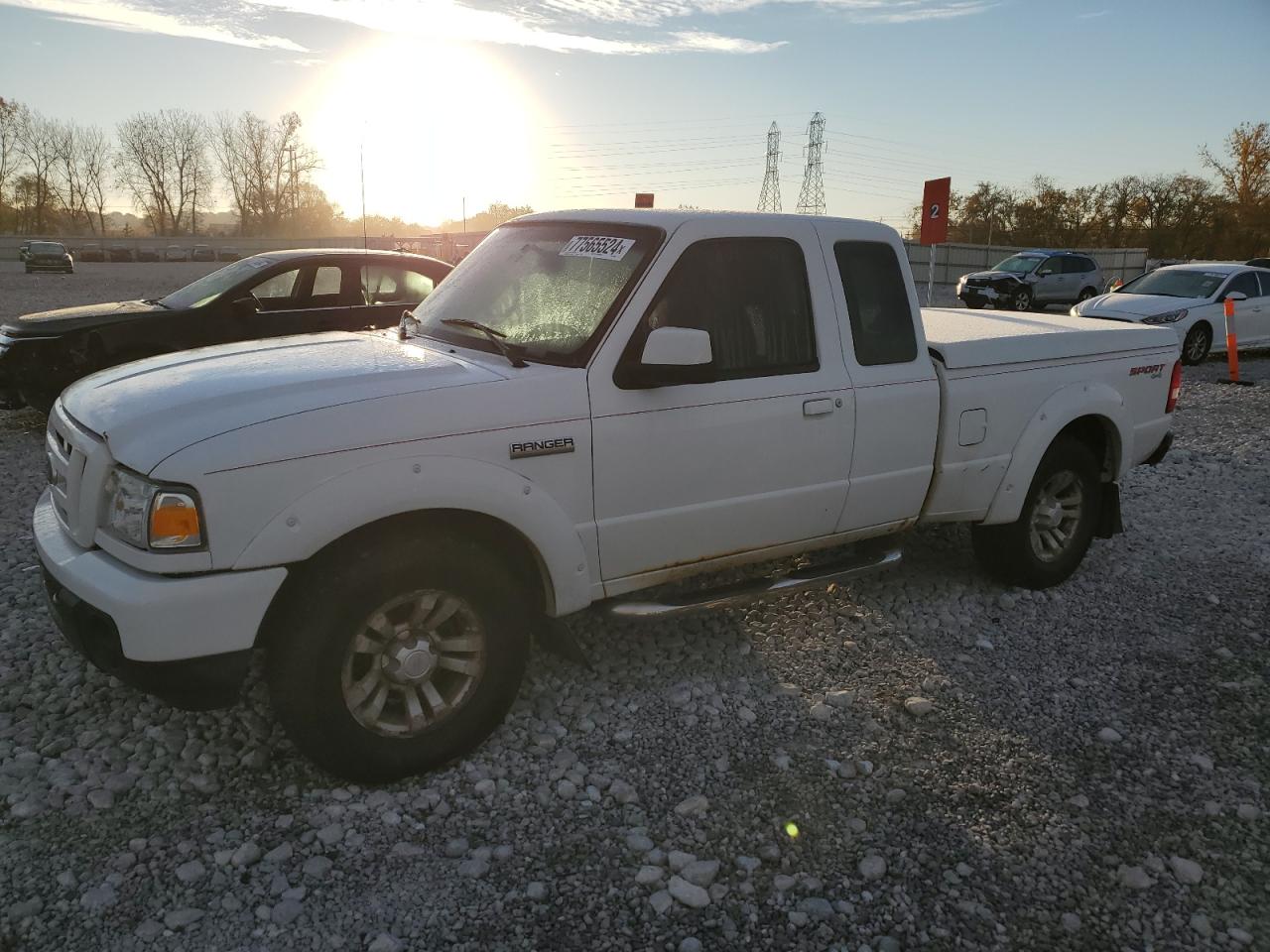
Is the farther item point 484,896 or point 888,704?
point 888,704

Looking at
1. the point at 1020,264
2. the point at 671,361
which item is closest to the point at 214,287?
the point at 671,361

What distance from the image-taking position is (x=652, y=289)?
3695 millimetres

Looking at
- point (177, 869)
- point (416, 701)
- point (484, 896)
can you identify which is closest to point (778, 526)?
point (416, 701)

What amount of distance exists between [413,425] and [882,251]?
2537mm

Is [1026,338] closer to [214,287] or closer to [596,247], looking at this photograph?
[596,247]

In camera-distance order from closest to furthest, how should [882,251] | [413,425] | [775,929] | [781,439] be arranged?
A: [775,929] → [413,425] → [781,439] → [882,251]

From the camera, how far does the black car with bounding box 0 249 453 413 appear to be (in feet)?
26.3

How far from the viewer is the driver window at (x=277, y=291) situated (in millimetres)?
8375

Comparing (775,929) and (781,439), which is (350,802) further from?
(781,439)

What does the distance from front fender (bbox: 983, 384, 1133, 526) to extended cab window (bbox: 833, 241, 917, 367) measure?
96 cm

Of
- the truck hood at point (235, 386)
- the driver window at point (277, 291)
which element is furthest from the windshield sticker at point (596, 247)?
the driver window at point (277, 291)

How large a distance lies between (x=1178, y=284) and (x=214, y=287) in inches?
594

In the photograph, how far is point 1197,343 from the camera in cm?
1517

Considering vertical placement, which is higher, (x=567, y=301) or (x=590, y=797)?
(x=567, y=301)
